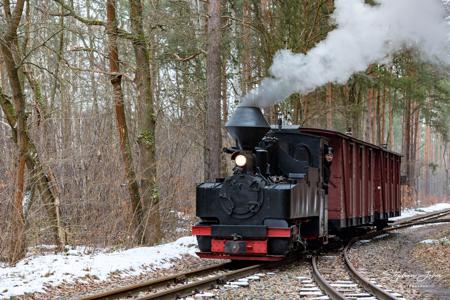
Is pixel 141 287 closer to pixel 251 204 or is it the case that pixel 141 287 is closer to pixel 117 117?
pixel 251 204

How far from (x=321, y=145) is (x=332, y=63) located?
1873 millimetres

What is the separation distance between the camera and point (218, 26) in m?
16.3

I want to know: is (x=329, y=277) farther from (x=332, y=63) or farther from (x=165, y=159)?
(x=165, y=159)

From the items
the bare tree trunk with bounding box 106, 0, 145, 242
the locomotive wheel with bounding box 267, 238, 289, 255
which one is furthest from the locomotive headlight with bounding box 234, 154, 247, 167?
the bare tree trunk with bounding box 106, 0, 145, 242

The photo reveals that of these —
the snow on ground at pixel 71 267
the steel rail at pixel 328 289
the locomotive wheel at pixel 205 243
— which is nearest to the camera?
the steel rail at pixel 328 289

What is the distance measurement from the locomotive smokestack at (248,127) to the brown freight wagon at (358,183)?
2.55 meters

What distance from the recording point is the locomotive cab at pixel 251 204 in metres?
11.7

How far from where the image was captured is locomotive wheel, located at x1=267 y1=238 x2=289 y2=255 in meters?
11.7

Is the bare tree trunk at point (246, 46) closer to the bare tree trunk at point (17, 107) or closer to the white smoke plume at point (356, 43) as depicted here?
the white smoke plume at point (356, 43)

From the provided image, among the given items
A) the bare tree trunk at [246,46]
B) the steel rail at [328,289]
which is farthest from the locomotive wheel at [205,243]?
the bare tree trunk at [246,46]

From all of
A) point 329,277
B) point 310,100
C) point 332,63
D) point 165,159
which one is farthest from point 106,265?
point 310,100

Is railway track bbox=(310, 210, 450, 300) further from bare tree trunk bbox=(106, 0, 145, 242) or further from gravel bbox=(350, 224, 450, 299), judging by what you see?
bare tree trunk bbox=(106, 0, 145, 242)

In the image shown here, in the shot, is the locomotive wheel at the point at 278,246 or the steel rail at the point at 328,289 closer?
the steel rail at the point at 328,289

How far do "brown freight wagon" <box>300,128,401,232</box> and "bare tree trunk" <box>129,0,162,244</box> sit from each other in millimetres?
4134
